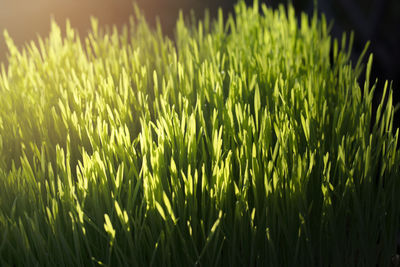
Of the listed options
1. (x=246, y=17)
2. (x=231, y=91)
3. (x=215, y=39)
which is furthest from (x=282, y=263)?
(x=246, y=17)

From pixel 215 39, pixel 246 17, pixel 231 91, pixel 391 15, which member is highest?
pixel 391 15

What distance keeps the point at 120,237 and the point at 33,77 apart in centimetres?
112

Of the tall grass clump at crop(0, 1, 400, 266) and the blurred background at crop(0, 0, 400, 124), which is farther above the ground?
the blurred background at crop(0, 0, 400, 124)

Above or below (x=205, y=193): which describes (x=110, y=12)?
above

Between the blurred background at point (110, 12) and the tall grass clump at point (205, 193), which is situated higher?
the blurred background at point (110, 12)

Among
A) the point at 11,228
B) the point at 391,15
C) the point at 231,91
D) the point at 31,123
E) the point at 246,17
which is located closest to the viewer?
the point at 11,228

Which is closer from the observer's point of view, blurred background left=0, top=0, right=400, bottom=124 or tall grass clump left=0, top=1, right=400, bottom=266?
tall grass clump left=0, top=1, right=400, bottom=266

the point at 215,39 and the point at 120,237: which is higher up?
the point at 215,39

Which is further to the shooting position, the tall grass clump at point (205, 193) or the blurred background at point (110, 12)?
the blurred background at point (110, 12)

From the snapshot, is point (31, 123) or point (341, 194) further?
point (31, 123)

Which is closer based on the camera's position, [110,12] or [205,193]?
[205,193]

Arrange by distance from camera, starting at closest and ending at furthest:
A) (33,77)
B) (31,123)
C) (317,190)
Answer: (317,190) < (31,123) < (33,77)

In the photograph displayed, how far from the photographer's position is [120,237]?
1.22 m

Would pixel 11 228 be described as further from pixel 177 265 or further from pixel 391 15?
pixel 391 15
